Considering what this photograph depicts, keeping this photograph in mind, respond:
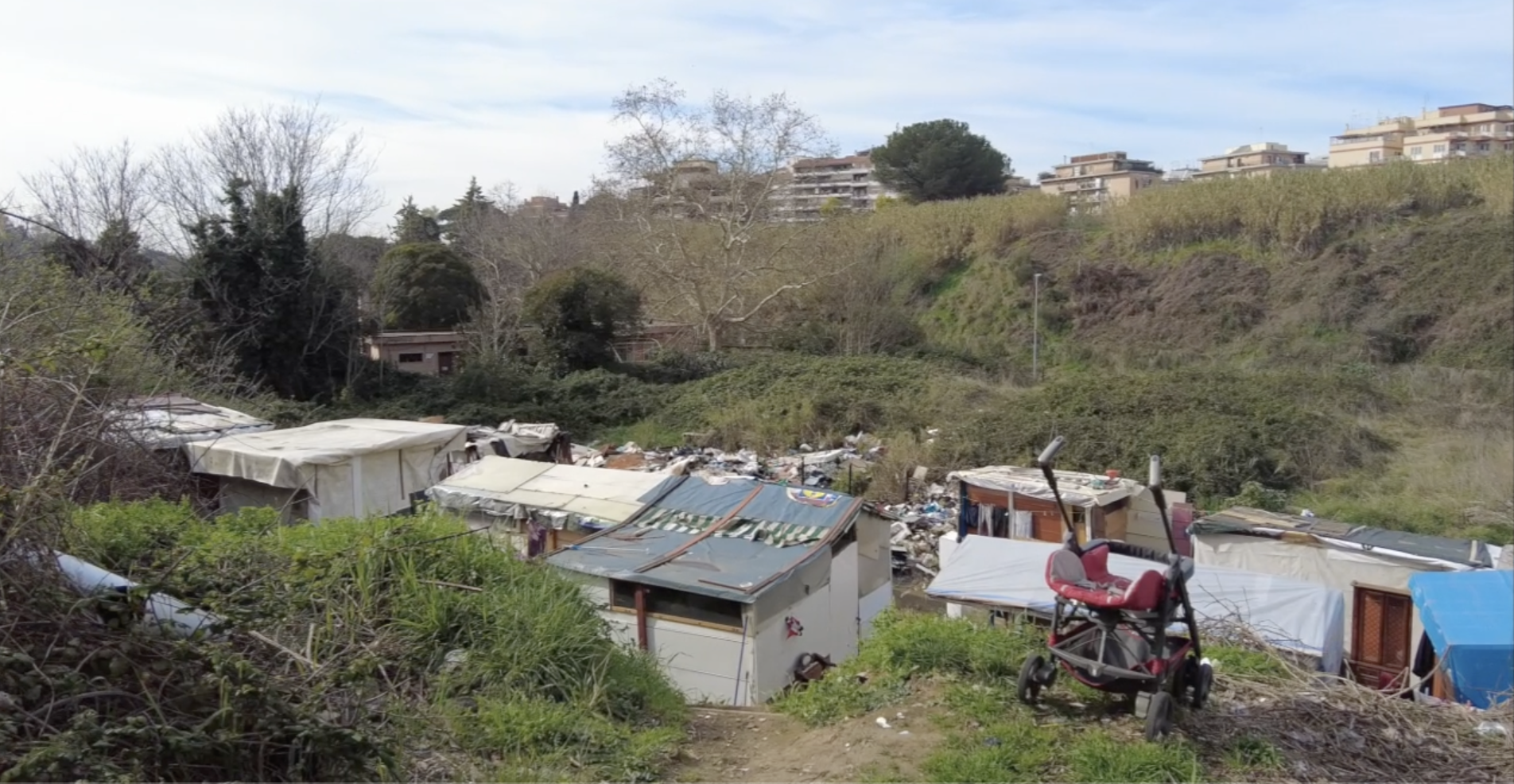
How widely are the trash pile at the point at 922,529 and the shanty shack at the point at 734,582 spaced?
344 cm

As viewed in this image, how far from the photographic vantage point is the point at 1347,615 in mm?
8594

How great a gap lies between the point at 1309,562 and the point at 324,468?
9.08m

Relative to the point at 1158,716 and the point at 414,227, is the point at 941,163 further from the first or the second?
the point at 1158,716

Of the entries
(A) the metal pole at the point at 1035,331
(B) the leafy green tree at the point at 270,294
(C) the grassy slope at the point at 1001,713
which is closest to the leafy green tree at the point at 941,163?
(A) the metal pole at the point at 1035,331

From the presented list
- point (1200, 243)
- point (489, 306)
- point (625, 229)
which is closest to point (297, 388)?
point (489, 306)

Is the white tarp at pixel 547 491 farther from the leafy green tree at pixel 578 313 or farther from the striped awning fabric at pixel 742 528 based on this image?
the leafy green tree at pixel 578 313

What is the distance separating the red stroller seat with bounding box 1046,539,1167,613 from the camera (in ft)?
13.0

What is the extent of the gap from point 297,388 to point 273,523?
51.2ft

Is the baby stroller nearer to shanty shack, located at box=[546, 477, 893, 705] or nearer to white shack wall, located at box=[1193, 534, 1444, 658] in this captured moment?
shanty shack, located at box=[546, 477, 893, 705]

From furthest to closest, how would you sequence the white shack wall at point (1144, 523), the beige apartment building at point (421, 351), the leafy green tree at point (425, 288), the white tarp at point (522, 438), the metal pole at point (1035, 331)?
the leafy green tree at point (425, 288), the metal pole at point (1035, 331), the beige apartment building at point (421, 351), the white tarp at point (522, 438), the white shack wall at point (1144, 523)

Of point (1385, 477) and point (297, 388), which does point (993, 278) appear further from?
point (297, 388)

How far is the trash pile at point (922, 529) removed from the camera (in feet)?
41.8

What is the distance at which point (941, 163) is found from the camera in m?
40.3

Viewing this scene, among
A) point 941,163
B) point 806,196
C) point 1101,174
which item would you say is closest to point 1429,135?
point 1101,174
